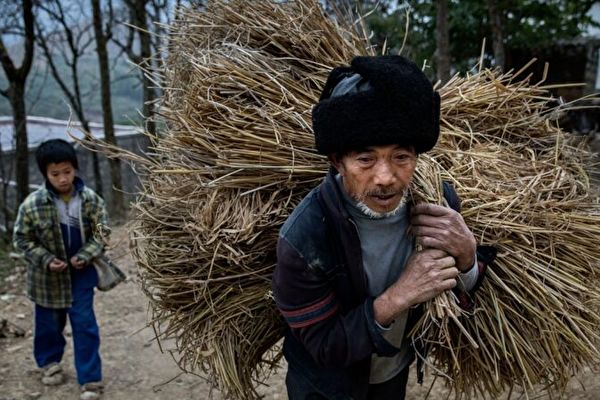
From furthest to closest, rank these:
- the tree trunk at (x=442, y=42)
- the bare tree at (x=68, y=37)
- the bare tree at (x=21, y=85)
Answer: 1. the bare tree at (x=68, y=37)
2. the bare tree at (x=21, y=85)
3. the tree trunk at (x=442, y=42)

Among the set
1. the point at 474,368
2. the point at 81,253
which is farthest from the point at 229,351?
the point at 81,253

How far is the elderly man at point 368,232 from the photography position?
119 cm

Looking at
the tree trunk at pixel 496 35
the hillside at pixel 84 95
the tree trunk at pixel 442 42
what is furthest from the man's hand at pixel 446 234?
the tree trunk at pixel 496 35

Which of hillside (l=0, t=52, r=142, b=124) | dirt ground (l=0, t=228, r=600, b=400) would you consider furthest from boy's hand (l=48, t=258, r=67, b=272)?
hillside (l=0, t=52, r=142, b=124)

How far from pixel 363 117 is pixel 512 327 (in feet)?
2.37

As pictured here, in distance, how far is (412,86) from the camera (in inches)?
46.6

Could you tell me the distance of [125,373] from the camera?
3369 mm

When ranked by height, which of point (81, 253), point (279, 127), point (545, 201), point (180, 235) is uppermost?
point (279, 127)

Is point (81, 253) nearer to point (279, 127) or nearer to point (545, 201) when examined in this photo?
point (279, 127)

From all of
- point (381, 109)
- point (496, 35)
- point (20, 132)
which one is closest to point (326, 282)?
point (381, 109)

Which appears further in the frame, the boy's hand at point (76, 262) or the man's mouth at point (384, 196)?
the boy's hand at point (76, 262)

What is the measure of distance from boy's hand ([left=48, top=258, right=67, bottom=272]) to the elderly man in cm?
196

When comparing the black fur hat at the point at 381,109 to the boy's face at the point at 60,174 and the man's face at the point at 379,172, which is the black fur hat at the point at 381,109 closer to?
the man's face at the point at 379,172

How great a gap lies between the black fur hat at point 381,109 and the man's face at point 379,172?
3 cm
